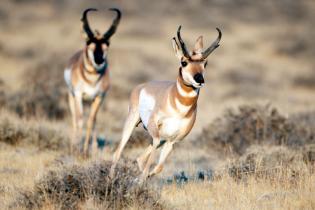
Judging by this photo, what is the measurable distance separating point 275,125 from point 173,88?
5.03 metres

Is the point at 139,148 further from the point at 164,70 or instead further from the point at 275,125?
the point at 164,70

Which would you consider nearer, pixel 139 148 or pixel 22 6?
pixel 139 148

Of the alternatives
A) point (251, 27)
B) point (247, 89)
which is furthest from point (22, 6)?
point (247, 89)

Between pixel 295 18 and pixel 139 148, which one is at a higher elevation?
pixel 295 18

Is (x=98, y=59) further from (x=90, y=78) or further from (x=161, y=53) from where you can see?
(x=161, y=53)

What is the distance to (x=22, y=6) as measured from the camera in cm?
6569

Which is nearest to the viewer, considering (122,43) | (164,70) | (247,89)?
(247,89)

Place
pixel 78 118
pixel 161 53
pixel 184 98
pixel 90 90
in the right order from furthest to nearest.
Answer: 1. pixel 161 53
2. pixel 90 90
3. pixel 78 118
4. pixel 184 98

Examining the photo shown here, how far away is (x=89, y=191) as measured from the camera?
6.75 metres

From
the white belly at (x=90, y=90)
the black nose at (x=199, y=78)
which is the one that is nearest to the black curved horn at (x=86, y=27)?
the white belly at (x=90, y=90)

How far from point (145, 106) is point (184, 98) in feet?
2.93

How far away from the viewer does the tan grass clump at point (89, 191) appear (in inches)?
258

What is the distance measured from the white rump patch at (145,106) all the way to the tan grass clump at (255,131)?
400cm

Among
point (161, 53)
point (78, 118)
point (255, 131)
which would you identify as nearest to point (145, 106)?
point (78, 118)
